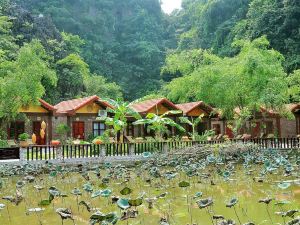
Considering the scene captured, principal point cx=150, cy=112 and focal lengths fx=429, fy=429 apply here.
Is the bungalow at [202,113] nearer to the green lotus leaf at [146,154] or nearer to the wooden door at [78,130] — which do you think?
the wooden door at [78,130]

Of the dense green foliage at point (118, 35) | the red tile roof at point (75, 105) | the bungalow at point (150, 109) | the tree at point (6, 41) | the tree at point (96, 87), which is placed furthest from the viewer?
the dense green foliage at point (118, 35)

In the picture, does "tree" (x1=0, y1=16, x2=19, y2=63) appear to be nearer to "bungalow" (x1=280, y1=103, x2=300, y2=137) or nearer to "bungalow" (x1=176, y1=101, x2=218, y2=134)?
"bungalow" (x1=176, y1=101, x2=218, y2=134)

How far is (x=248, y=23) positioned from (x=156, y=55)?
56.3 ft

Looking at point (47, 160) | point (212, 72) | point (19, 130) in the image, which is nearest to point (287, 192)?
point (47, 160)

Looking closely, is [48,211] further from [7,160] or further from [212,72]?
[212,72]

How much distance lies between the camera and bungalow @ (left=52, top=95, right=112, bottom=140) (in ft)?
93.0

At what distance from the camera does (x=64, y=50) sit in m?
43.2

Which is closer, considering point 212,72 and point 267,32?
point 212,72

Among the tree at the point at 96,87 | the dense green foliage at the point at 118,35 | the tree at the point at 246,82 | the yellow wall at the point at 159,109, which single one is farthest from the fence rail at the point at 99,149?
the dense green foliage at the point at 118,35

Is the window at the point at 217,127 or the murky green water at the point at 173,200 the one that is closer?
the murky green water at the point at 173,200

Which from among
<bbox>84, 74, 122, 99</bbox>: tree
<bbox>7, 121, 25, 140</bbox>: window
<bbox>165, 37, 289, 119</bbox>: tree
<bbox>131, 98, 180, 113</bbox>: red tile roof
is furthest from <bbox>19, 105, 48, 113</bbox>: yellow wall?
<bbox>84, 74, 122, 99</bbox>: tree

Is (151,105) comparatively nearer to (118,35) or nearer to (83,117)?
(83,117)

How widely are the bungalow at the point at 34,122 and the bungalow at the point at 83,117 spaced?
77cm

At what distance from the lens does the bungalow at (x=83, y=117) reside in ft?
93.0
